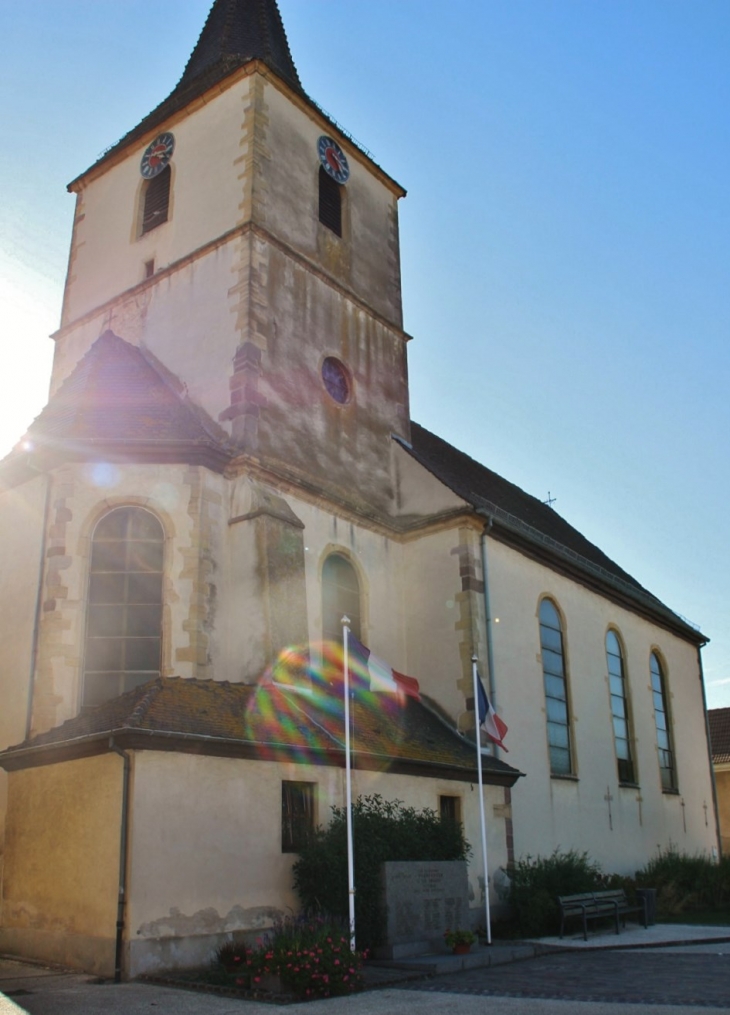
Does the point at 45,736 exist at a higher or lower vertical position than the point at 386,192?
lower

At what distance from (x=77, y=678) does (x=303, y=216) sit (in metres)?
11.5

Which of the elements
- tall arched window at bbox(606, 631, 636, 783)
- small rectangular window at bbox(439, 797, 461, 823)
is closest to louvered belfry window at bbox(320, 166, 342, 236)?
tall arched window at bbox(606, 631, 636, 783)

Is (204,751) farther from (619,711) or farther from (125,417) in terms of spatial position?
(619,711)

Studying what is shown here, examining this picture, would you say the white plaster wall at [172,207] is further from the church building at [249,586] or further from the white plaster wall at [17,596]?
the white plaster wall at [17,596]

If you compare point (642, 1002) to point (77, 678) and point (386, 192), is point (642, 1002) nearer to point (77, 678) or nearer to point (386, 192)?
point (77, 678)

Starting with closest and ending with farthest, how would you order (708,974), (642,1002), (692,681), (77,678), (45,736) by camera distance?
(642,1002)
(708,974)
(45,736)
(77,678)
(692,681)

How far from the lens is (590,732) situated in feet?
75.5

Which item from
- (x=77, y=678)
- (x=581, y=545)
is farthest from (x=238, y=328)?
(x=581, y=545)

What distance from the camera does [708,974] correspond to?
1140cm

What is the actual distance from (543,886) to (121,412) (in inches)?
450

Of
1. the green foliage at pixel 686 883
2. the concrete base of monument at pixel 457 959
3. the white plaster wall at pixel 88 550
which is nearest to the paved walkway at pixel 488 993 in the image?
the concrete base of monument at pixel 457 959

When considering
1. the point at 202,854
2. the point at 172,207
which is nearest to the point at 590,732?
the point at 202,854

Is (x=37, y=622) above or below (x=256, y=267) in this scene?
below

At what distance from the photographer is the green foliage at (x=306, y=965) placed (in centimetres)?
1008
